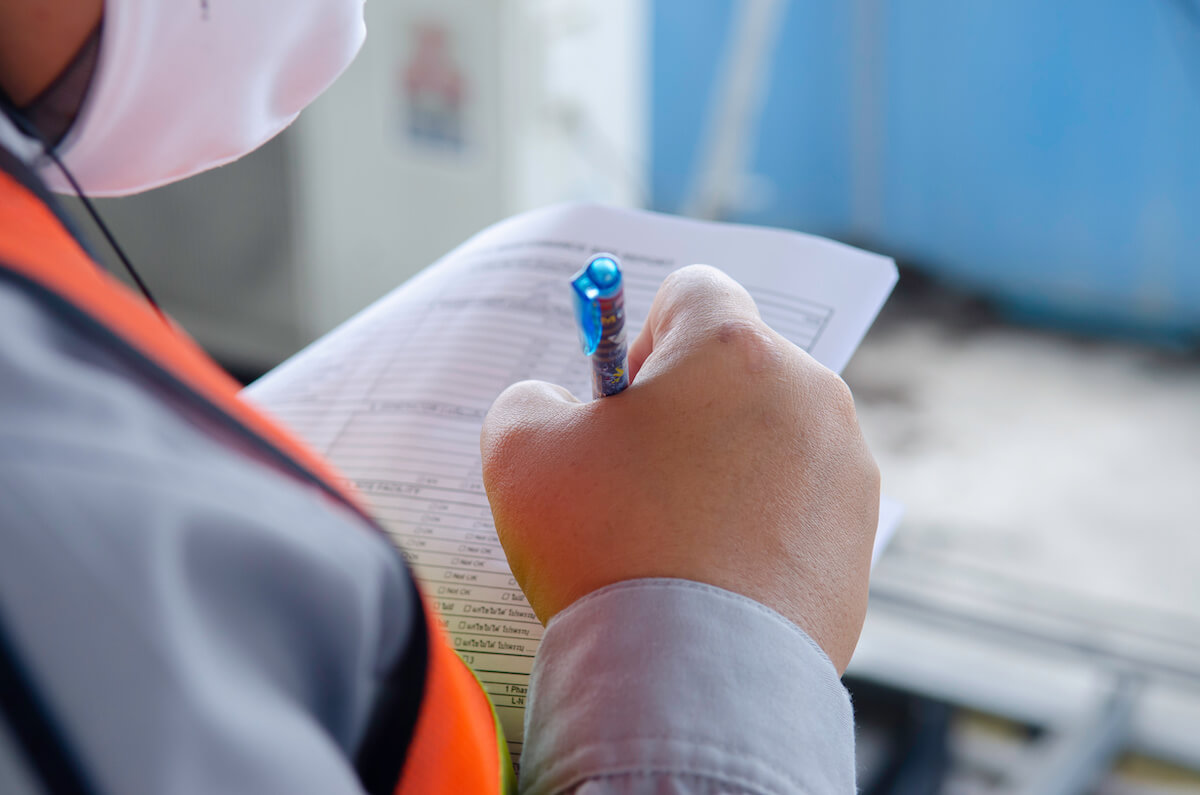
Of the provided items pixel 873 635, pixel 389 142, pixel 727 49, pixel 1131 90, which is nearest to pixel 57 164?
pixel 873 635

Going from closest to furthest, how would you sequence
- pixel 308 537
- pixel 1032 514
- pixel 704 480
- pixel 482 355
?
pixel 308 537
pixel 704 480
pixel 482 355
pixel 1032 514

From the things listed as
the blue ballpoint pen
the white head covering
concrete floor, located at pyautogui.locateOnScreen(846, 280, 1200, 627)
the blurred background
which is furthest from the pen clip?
concrete floor, located at pyautogui.locateOnScreen(846, 280, 1200, 627)

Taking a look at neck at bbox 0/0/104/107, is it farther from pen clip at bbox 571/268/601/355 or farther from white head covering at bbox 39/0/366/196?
pen clip at bbox 571/268/601/355

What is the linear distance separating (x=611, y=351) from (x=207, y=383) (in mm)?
157

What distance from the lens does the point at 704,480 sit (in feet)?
1.05

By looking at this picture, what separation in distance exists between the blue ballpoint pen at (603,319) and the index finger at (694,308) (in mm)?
28

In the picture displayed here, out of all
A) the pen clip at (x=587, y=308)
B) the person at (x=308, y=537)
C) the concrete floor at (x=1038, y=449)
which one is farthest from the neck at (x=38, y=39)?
the concrete floor at (x=1038, y=449)

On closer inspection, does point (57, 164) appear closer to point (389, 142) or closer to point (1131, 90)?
point (389, 142)

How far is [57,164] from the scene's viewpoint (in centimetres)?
27

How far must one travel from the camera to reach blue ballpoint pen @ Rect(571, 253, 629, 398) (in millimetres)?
328

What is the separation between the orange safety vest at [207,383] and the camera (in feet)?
0.65

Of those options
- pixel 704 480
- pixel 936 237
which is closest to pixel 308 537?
pixel 704 480

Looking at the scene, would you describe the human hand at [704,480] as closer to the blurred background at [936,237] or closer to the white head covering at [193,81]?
the white head covering at [193,81]

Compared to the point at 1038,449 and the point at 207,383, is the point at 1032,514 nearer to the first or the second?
the point at 1038,449
